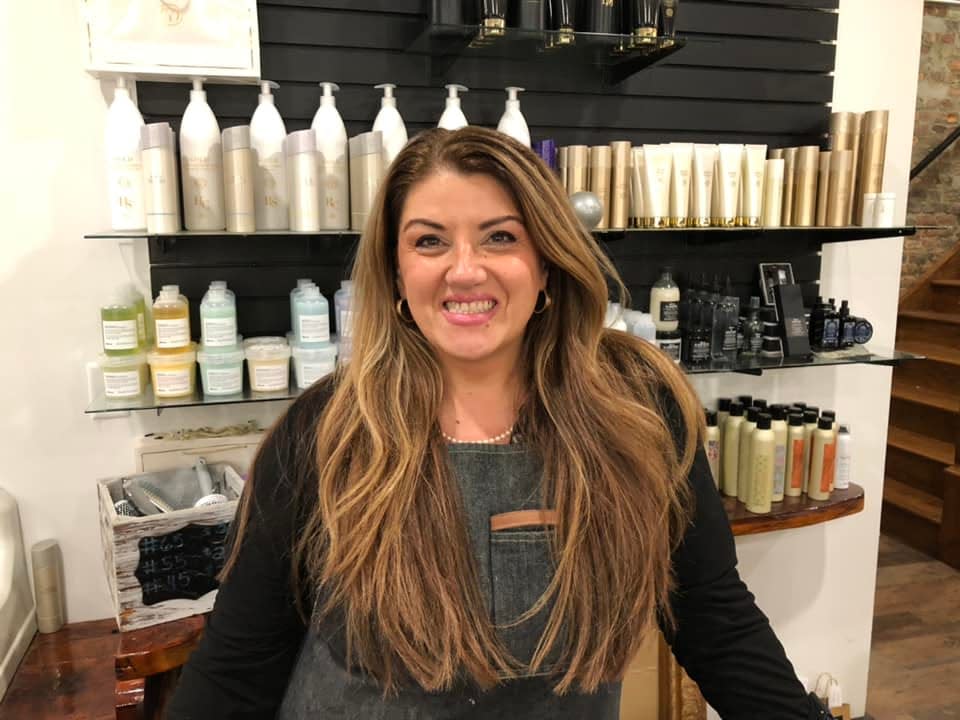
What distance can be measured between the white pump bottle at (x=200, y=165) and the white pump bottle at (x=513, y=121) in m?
0.71

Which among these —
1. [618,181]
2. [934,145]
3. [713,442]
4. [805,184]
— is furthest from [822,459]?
[934,145]

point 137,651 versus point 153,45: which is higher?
point 153,45

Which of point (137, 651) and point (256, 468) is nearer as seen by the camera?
point (256, 468)

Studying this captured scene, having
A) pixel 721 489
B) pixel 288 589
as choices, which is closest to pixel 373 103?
pixel 288 589

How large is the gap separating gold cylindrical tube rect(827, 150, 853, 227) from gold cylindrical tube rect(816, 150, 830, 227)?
0.04 feet

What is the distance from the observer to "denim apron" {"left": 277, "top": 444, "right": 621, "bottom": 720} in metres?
1.15

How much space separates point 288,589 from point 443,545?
27 cm

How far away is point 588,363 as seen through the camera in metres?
1.26

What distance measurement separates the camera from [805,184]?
7.35 feet

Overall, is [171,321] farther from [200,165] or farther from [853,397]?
[853,397]

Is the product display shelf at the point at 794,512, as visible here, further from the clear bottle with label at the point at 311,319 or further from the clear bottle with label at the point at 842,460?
the clear bottle with label at the point at 311,319

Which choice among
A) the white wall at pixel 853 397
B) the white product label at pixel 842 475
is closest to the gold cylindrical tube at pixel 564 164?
the white wall at pixel 853 397

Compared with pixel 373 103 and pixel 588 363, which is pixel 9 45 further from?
pixel 588 363

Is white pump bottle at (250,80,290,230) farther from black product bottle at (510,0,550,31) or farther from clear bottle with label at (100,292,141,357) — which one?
black product bottle at (510,0,550,31)
